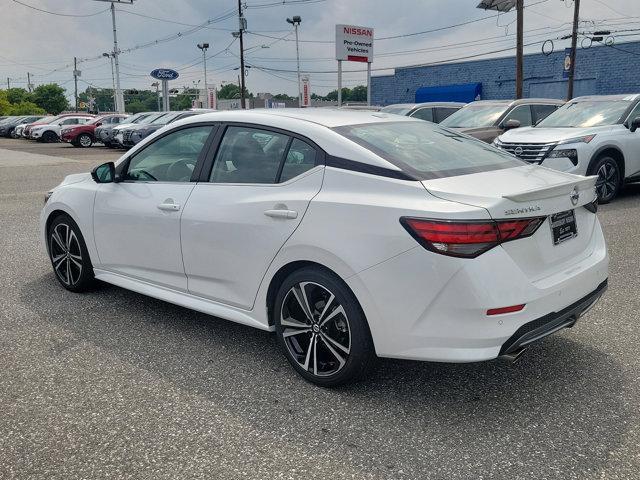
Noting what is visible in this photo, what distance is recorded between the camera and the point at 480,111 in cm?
1291

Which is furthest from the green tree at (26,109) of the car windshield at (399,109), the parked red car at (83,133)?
the car windshield at (399,109)

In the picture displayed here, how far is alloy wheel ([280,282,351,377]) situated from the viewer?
10.8 feet

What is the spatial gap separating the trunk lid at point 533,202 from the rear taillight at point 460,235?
0.06 meters

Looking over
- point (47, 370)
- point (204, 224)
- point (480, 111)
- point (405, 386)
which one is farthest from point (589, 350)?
point (480, 111)

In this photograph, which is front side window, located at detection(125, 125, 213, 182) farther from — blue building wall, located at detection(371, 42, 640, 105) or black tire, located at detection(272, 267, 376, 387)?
blue building wall, located at detection(371, 42, 640, 105)

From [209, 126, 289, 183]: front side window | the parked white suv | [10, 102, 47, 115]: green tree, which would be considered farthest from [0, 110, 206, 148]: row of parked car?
[10, 102, 47, 115]: green tree

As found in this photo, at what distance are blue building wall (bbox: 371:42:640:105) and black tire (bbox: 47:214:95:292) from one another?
35125 millimetres

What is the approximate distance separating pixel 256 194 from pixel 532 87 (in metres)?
39.0

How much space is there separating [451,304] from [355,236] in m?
0.60

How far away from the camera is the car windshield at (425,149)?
11.1ft

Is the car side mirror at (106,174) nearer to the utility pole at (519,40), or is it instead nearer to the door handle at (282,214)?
the door handle at (282,214)

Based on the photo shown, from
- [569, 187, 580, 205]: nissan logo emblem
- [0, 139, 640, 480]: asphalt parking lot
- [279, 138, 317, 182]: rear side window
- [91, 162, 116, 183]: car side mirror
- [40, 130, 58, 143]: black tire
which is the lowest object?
[0, 139, 640, 480]: asphalt parking lot

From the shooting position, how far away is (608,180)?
31.4 ft

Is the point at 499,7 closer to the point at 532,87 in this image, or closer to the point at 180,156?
the point at 532,87
